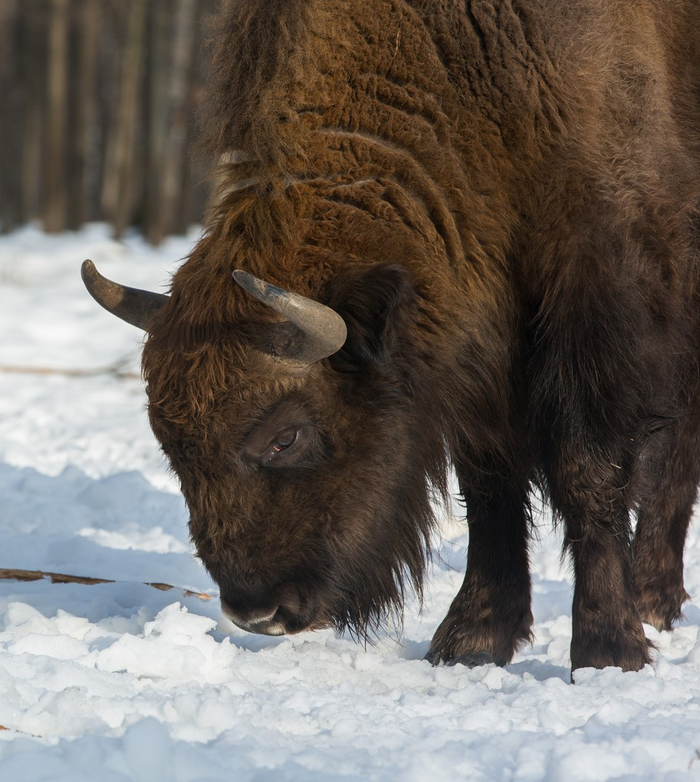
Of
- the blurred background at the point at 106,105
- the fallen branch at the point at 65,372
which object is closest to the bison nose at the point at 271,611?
the fallen branch at the point at 65,372

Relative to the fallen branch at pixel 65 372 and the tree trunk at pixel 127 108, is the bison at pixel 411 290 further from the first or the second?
the tree trunk at pixel 127 108

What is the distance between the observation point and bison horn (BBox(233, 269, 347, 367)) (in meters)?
2.94

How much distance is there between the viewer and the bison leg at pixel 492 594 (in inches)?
151

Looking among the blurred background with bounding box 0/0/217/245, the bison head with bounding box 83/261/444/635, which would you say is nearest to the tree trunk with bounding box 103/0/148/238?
the blurred background with bounding box 0/0/217/245

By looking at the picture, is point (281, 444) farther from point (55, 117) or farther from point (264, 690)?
point (55, 117)

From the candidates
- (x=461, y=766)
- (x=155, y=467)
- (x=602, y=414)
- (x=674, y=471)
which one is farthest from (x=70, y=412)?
(x=461, y=766)

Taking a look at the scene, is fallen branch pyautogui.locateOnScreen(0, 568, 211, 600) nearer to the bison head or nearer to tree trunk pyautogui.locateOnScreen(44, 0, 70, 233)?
the bison head

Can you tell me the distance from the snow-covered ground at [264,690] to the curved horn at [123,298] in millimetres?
930

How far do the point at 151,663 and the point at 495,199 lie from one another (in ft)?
5.59

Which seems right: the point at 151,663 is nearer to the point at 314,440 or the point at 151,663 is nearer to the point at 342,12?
the point at 314,440

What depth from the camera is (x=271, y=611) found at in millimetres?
3150

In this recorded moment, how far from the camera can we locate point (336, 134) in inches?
131

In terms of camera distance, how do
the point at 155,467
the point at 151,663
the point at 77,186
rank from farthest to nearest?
the point at 77,186, the point at 155,467, the point at 151,663

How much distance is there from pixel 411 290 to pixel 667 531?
201cm
